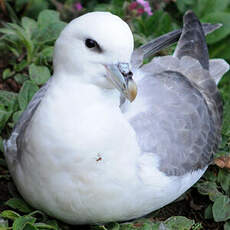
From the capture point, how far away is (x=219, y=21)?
448 cm

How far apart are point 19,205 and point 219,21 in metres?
2.45

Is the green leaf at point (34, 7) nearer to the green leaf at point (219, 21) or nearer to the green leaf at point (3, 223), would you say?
the green leaf at point (219, 21)

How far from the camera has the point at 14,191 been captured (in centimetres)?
300

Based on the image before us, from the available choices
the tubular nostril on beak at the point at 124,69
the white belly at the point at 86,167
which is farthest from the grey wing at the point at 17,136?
the tubular nostril on beak at the point at 124,69

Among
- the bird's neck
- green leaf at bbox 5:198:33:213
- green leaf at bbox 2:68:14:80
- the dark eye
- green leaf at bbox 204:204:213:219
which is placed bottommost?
green leaf at bbox 204:204:213:219

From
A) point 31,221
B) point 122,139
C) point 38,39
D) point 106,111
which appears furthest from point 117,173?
point 38,39

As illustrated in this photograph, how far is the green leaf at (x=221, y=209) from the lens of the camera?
3090 millimetres

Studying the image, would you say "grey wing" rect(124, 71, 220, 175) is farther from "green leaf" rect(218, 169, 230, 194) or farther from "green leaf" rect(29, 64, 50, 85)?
"green leaf" rect(29, 64, 50, 85)

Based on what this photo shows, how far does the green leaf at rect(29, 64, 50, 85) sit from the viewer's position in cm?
358

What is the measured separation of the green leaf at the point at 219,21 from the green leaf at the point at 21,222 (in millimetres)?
2553

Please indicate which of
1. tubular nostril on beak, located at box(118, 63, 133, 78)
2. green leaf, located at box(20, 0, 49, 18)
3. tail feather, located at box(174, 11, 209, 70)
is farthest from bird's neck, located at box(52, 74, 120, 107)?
green leaf, located at box(20, 0, 49, 18)

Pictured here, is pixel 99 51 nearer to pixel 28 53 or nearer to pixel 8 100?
pixel 8 100

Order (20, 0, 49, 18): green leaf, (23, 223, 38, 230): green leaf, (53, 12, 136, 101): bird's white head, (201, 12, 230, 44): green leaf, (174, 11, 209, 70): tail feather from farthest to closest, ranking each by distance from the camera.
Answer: (201, 12, 230, 44): green leaf, (20, 0, 49, 18): green leaf, (174, 11, 209, 70): tail feather, (23, 223, 38, 230): green leaf, (53, 12, 136, 101): bird's white head

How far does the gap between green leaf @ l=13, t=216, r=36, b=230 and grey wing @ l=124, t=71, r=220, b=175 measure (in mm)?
629
